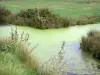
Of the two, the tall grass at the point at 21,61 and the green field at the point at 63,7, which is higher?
the tall grass at the point at 21,61

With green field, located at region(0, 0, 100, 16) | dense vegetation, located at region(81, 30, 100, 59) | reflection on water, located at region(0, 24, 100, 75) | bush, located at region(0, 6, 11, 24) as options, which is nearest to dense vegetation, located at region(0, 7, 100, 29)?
A: bush, located at region(0, 6, 11, 24)

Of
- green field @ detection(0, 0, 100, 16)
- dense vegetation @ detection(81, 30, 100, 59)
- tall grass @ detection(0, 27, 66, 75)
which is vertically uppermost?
tall grass @ detection(0, 27, 66, 75)

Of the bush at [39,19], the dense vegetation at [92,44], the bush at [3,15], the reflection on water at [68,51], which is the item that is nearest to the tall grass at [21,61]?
the reflection on water at [68,51]

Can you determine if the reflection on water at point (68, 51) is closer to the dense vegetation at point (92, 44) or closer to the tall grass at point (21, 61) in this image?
the dense vegetation at point (92, 44)

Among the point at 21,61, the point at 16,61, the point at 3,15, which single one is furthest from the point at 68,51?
the point at 3,15

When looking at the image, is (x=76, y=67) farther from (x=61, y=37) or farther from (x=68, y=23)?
(x=68, y=23)

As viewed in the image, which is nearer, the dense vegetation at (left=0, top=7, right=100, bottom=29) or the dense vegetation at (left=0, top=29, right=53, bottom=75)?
the dense vegetation at (left=0, top=29, right=53, bottom=75)

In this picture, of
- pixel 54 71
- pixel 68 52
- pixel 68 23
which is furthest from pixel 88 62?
pixel 68 23

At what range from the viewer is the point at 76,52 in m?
14.3

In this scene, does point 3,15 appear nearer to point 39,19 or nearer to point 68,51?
point 39,19

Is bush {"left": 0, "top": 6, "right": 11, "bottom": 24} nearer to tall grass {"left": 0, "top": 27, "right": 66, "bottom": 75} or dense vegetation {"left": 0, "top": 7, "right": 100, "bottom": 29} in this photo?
dense vegetation {"left": 0, "top": 7, "right": 100, "bottom": 29}

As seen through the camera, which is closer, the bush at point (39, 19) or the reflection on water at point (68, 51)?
the reflection on water at point (68, 51)

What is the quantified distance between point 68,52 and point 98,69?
2648mm

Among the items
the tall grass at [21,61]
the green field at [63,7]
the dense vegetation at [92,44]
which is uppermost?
the tall grass at [21,61]
